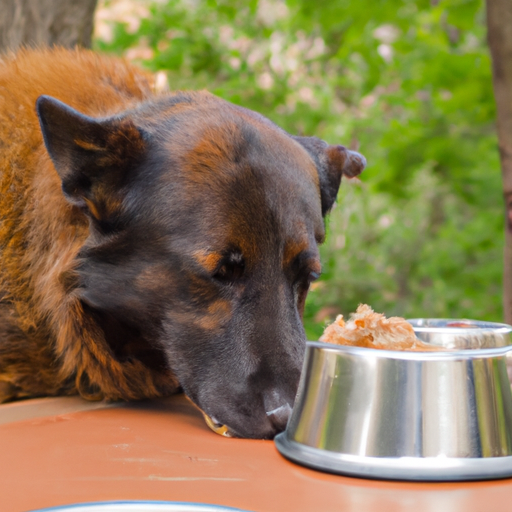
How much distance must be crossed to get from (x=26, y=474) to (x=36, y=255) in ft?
3.65

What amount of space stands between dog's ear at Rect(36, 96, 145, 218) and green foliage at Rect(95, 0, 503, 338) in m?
2.06

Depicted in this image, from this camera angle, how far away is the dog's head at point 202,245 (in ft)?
6.42

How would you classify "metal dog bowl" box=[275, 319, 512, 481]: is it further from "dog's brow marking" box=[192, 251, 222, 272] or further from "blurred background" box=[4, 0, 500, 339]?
"blurred background" box=[4, 0, 500, 339]

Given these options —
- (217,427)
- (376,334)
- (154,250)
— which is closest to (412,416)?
(376,334)

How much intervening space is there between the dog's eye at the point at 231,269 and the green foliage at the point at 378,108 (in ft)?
6.73

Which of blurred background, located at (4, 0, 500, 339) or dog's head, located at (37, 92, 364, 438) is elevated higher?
blurred background, located at (4, 0, 500, 339)

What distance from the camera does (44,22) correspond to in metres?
3.60

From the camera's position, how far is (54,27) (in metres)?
3.66

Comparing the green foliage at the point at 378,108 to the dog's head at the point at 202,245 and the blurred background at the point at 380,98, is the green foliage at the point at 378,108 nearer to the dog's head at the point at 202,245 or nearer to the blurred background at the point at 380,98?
the blurred background at the point at 380,98

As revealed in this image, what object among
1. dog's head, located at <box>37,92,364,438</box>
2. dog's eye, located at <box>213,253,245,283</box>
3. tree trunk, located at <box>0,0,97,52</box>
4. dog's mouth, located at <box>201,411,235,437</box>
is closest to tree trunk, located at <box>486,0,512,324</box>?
dog's head, located at <box>37,92,364,438</box>

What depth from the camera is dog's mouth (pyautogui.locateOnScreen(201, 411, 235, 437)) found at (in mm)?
1893

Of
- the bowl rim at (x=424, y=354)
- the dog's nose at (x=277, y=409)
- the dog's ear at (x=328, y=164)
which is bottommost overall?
the dog's nose at (x=277, y=409)

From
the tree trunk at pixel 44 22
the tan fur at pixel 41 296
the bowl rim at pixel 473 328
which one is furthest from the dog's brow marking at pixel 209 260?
the tree trunk at pixel 44 22

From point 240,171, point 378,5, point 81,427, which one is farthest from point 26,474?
point 378,5
